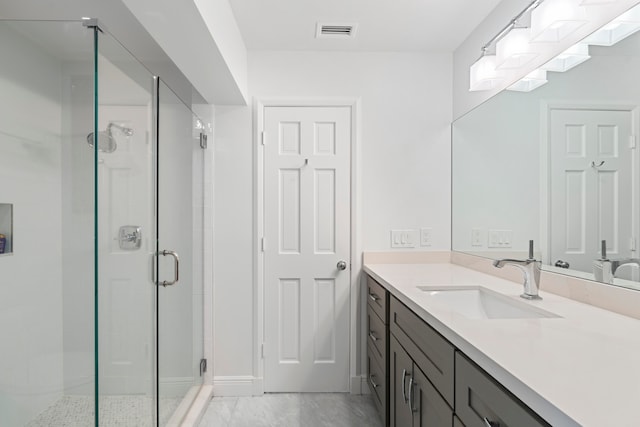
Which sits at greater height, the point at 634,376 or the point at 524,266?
the point at 524,266

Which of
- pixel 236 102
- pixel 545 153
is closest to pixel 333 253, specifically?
pixel 236 102

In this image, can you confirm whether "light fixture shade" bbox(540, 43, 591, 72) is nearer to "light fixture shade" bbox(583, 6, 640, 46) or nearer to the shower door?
"light fixture shade" bbox(583, 6, 640, 46)

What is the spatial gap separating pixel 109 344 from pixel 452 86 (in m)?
2.52

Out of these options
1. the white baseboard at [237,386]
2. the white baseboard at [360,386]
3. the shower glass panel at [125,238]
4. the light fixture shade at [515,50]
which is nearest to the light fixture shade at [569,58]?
the light fixture shade at [515,50]

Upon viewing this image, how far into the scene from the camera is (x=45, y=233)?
1.61 meters

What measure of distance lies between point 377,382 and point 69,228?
1757mm

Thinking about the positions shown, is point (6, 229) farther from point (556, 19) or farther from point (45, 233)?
point (556, 19)

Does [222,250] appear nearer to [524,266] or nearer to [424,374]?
[424,374]

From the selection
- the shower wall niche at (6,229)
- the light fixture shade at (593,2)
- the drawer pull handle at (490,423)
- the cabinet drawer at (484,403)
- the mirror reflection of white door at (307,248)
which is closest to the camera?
the cabinet drawer at (484,403)

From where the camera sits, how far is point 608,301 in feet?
4.33

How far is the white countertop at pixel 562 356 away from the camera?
646 mm

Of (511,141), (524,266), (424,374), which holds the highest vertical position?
(511,141)

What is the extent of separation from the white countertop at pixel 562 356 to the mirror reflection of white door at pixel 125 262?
121cm

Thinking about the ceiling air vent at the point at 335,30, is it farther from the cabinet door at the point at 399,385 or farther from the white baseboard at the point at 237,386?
the white baseboard at the point at 237,386
